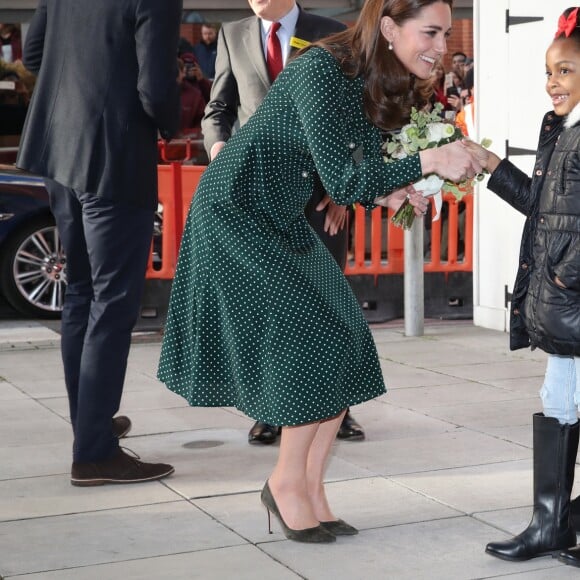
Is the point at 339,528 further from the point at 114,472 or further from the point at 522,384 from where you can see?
the point at 522,384

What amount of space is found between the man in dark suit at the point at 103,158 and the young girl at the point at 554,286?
146 centimetres

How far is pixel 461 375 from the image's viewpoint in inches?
283

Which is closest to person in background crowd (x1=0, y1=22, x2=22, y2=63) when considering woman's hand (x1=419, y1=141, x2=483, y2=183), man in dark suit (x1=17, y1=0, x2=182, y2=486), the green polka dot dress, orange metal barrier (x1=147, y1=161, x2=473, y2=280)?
orange metal barrier (x1=147, y1=161, x2=473, y2=280)

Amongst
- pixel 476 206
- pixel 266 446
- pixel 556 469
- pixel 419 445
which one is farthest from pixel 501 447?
pixel 476 206

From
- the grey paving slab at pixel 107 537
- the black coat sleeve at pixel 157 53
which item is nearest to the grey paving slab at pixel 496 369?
the grey paving slab at pixel 107 537

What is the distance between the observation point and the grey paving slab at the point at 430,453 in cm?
511

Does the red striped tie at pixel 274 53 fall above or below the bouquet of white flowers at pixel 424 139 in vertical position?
above

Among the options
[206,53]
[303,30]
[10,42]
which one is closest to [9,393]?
[303,30]

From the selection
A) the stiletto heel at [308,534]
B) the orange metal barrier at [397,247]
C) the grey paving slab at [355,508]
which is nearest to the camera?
the stiletto heel at [308,534]

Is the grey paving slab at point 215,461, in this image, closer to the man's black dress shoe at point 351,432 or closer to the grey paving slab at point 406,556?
the man's black dress shoe at point 351,432

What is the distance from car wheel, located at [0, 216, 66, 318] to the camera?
387 inches

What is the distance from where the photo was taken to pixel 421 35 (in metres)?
3.76

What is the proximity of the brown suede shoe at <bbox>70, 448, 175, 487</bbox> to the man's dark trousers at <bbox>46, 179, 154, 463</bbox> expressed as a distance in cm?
3

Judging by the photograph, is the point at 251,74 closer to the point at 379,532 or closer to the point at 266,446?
the point at 266,446
